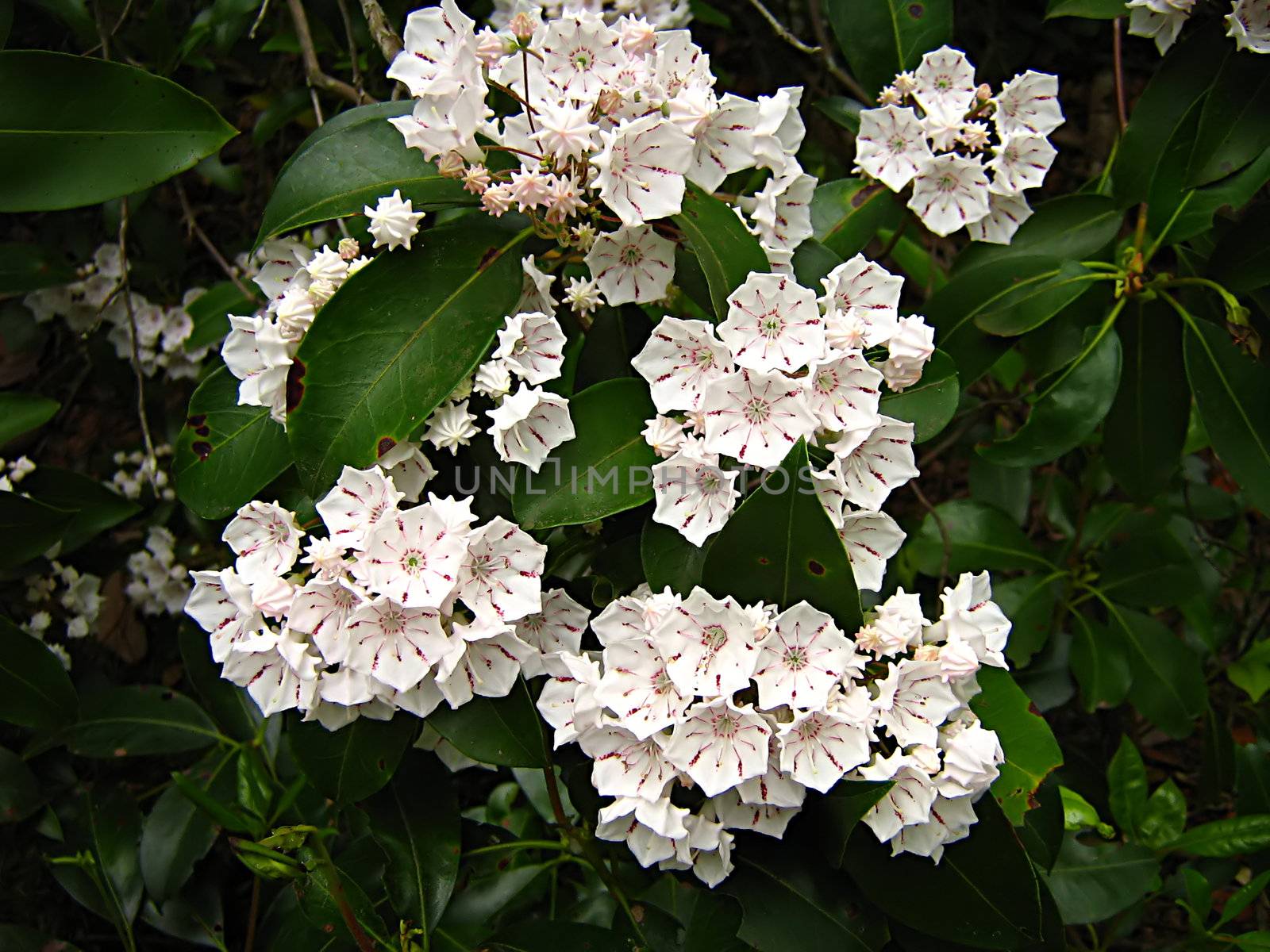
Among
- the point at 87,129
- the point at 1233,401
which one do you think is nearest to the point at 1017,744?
the point at 1233,401

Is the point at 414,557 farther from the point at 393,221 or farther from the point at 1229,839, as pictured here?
the point at 1229,839

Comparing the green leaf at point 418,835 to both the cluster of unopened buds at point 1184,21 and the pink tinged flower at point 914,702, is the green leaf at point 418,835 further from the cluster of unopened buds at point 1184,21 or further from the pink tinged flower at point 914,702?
the cluster of unopened buds at point 1184,21

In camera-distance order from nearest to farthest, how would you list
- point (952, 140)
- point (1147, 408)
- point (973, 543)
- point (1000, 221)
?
point (952, 140), point (1000, 221), point (1147, 408), point (973, 543)

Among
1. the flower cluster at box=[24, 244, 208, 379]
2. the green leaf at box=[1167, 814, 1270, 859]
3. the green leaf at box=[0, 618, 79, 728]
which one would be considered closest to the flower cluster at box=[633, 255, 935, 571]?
the green leaf at box=[1167, 814, 1270, 859]

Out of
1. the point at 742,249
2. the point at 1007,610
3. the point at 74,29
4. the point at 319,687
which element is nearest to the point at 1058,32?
the point at 1007,610

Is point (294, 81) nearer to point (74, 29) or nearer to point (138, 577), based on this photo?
point (74, 29)

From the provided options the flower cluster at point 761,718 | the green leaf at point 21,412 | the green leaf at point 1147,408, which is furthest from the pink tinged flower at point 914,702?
the green leaf at point 21,412
